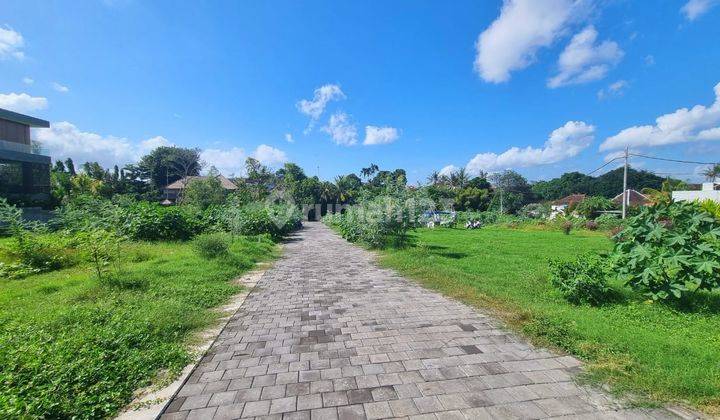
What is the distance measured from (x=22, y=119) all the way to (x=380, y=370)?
107 ft

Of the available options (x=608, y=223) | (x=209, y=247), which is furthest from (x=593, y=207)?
(x=209, y=247)

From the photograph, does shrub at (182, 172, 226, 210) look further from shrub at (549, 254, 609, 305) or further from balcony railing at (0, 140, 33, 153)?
shrub at (549, 254, 609, 305)

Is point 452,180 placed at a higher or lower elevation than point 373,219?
higher

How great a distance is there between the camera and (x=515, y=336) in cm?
405

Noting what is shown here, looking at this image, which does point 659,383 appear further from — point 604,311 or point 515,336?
point 604,311

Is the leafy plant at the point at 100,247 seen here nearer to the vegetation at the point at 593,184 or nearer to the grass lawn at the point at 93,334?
the grass lawn at the point at 93,334

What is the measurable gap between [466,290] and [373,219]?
651 centimetres

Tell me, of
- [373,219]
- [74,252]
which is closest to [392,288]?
[373,219]

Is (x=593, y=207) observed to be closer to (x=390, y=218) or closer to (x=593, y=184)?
(x=390, y=218)

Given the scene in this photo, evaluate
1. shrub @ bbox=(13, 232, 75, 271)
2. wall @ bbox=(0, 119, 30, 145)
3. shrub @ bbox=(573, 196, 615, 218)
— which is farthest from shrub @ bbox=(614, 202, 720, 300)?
wall @ bbox=(0, 119, 30, 145)

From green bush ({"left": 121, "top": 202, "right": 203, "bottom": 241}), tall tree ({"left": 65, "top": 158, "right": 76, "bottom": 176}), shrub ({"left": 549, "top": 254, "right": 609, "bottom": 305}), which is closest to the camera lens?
shrub ({"left": 549, "top": 254, "right": 609, "bottom": 305})

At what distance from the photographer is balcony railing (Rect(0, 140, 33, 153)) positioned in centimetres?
2138

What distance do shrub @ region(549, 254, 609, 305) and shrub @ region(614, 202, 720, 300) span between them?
1.04 feet

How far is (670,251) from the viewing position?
4.96m
